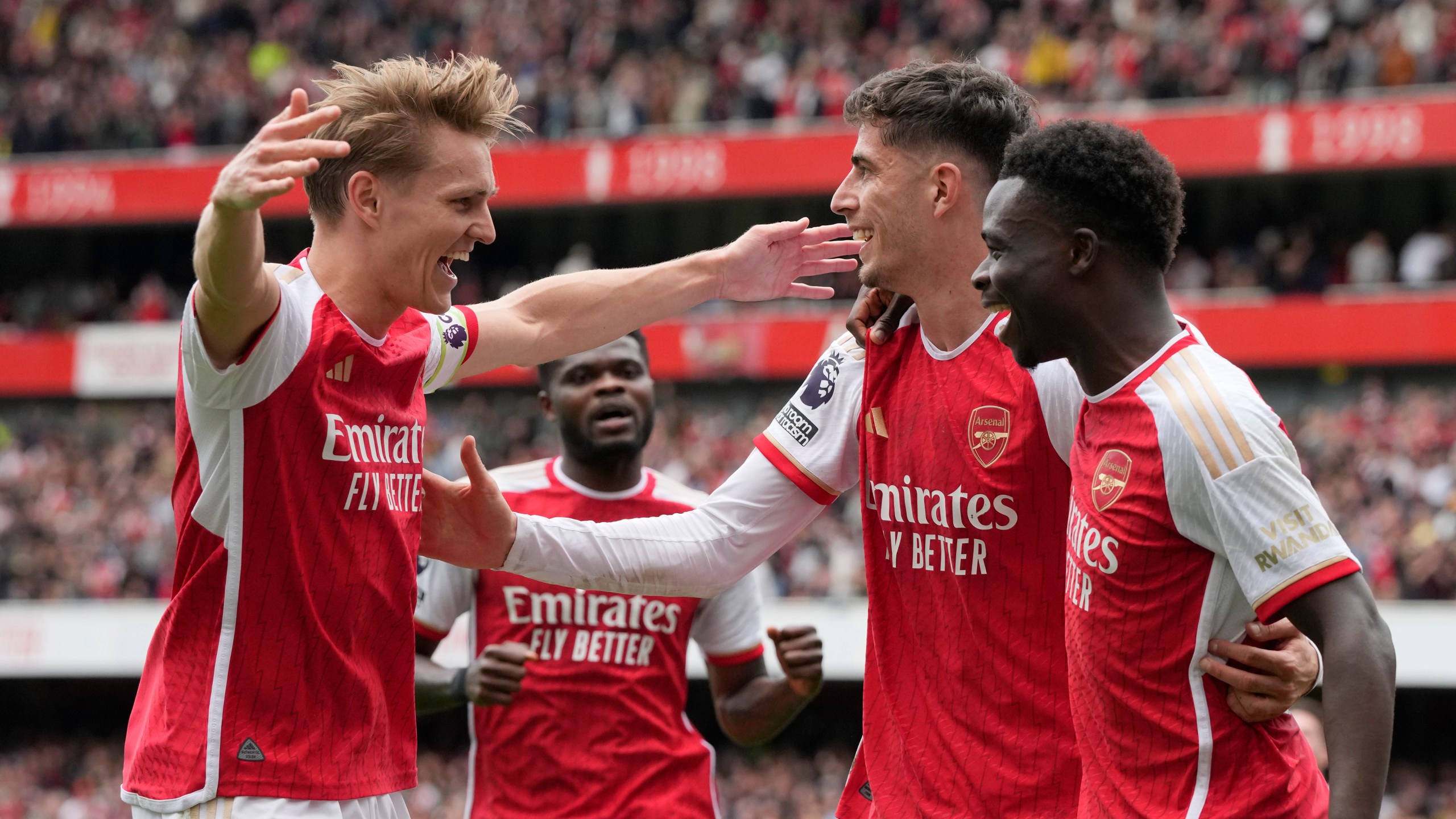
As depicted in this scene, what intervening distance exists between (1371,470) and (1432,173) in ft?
24.0

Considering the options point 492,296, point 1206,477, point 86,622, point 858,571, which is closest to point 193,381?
point 1206,477

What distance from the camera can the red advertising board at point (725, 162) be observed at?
20.6 m

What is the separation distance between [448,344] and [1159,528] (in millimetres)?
1992

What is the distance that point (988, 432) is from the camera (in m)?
3.93

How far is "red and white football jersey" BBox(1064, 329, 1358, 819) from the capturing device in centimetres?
306

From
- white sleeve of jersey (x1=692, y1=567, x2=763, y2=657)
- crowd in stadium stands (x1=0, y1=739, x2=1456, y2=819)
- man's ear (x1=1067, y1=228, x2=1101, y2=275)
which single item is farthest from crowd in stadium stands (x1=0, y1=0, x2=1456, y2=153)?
man's ear (x1=1067, y1=228, x2=1101, y2=275)

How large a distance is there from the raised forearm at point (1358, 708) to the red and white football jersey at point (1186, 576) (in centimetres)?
11

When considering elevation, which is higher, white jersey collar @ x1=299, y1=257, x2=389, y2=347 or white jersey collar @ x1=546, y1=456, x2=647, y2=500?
white jersey collar @ x1=299, y1=257, x2=389, y2=347

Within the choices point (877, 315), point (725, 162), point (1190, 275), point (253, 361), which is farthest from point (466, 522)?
point (725, 162)

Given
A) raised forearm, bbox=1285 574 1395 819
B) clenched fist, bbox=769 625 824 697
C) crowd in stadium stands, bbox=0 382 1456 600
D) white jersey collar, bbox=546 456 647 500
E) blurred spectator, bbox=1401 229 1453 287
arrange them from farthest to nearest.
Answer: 1. blurred spectator, bbox=1401 229 1453 287
2. crowd in stadium stands, bbox=0 382 1456 600
3. white jersey collar, bbox=546 456 647 500
4. clenched fist, bbox=769 625 824 697
5. raised forearm, bbox=1285 574 1395 819

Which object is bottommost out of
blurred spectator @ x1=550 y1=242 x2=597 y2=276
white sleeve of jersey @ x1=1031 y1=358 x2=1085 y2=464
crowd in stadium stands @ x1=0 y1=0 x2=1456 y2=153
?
blurred spectator @ x1=550 y1=242 x2=597 y2=276

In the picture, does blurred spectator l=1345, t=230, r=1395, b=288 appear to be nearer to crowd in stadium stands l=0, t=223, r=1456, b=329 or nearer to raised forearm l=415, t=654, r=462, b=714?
crowd in stadium stands l=0, t=223, r=1456, b=329

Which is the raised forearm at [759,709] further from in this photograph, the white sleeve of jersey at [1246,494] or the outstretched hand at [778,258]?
the white sleeve of jersey at [1246,494]

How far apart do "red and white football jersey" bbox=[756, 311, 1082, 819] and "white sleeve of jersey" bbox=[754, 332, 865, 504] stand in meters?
Result: 0.17
